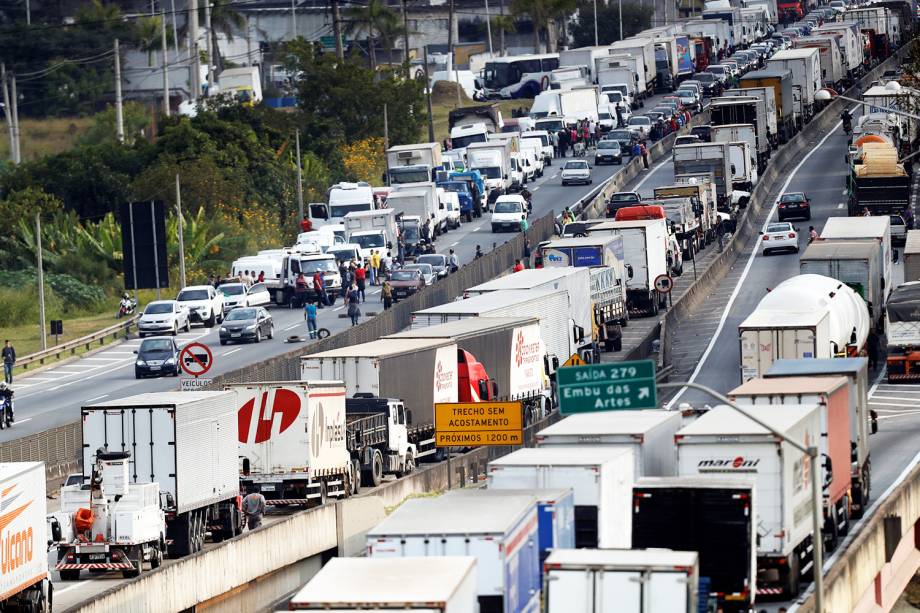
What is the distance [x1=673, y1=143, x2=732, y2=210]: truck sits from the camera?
9000cm

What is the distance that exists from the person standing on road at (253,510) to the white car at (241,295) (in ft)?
125

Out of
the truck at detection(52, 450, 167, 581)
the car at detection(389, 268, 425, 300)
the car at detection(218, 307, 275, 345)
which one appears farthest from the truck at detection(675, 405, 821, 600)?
the car at detection(389, 268, 425, 300)

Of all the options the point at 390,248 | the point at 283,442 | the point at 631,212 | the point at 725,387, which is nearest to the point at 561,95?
the point at 390,248

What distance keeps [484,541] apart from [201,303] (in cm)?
4953

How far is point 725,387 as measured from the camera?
188 ft

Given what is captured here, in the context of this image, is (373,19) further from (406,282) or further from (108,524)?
(108,524)

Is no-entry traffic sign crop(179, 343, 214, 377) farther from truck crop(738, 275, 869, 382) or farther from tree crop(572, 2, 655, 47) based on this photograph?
tree crop(572, 2, 655, 47)

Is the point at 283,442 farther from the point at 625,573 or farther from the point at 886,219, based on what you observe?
the point at 886,219

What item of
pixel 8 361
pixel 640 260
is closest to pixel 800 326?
pixel 640 260

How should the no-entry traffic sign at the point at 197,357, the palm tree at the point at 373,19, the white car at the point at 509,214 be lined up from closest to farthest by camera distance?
the no-entry traffic sign at the point at 197,357 → the white car at the point at 509,214 → the palm tree at the point at 373,19

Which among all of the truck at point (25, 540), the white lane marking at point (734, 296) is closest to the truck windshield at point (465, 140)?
the white lane marking at point (734, 296)

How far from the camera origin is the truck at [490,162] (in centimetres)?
10575

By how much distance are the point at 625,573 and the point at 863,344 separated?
33598mm

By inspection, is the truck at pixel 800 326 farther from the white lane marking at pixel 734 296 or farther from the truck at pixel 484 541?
the truck at pixel 484 541
